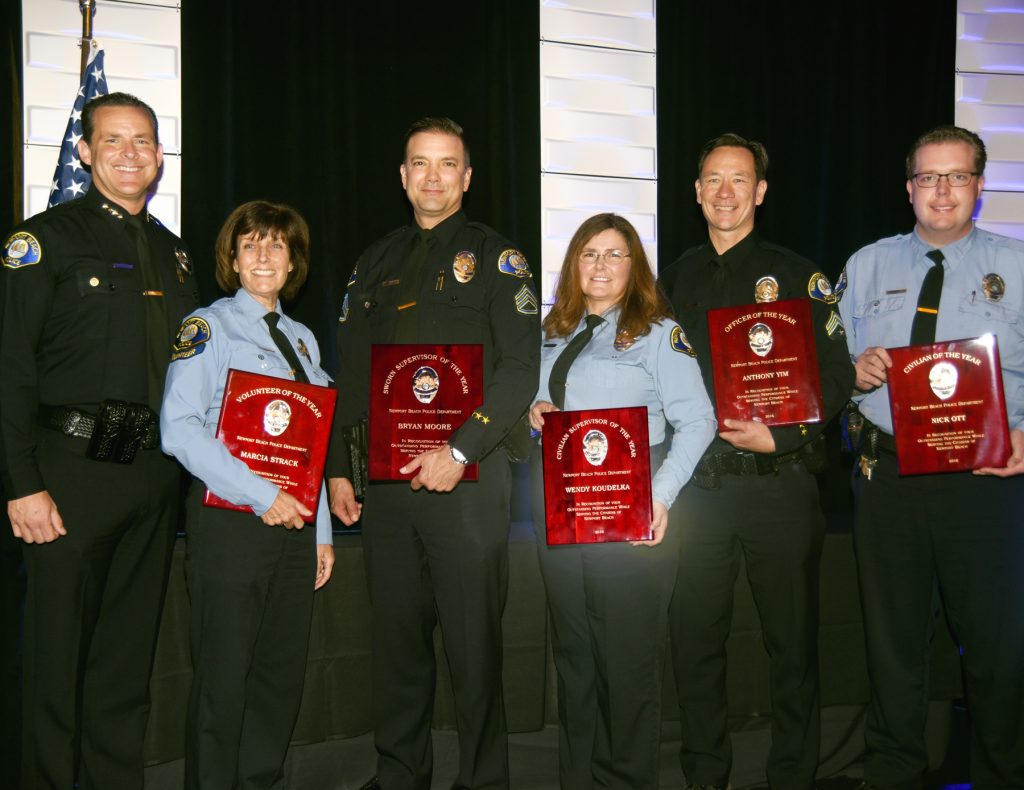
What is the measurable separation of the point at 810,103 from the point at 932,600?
9.80 ft

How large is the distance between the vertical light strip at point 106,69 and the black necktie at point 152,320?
122cm

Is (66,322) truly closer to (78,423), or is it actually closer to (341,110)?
(78,423)

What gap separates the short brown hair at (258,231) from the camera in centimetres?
260

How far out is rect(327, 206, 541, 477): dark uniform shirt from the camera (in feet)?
8.55

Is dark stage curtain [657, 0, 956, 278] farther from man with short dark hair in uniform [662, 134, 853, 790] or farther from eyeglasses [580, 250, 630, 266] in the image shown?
eyeglasses [580, 250, 630, 266]

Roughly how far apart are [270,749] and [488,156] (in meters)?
2.80

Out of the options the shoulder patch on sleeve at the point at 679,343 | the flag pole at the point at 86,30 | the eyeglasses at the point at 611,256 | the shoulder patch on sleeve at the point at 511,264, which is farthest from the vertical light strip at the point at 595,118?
the flag pole at the point at 86,30

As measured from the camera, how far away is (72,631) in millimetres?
2469

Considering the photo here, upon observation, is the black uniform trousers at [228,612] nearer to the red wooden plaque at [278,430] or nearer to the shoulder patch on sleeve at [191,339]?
the red wooden plaque at [278,430]

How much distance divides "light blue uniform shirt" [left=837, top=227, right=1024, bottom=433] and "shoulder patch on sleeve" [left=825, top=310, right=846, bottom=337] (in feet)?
0.54

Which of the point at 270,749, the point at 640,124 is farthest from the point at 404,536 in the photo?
the point at 640,124

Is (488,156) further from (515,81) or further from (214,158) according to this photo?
(214,158)

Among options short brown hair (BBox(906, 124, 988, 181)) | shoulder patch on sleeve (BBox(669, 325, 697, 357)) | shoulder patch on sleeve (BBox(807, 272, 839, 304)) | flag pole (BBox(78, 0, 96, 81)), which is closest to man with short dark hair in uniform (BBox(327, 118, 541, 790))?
shoulder patch on sleeve (BBox(669, 325, 697, 357))

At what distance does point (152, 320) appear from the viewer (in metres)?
2.63
